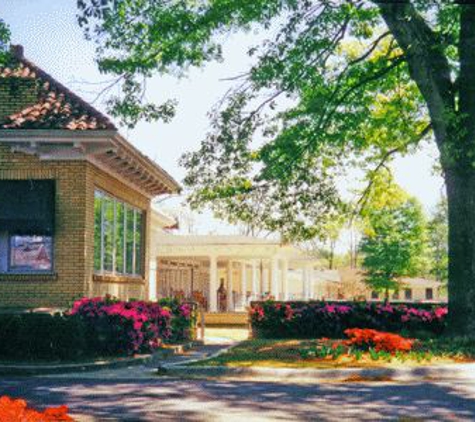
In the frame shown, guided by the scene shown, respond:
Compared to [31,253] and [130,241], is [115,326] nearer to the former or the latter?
[31,253]

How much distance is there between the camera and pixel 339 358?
1528cm

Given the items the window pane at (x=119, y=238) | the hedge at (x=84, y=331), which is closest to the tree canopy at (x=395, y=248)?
the window pane at (x=119, y=238)

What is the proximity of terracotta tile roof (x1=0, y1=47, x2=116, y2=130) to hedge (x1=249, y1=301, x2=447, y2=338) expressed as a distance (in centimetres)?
960

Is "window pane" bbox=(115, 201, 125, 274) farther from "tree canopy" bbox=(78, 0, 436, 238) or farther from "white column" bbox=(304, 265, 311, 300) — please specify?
"white column" bbox=(304, 265, 311, 300)

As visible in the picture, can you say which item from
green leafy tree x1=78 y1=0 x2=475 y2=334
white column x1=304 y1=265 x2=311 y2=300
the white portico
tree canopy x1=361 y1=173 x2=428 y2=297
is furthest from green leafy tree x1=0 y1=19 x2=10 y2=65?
tree canopy x1=361 y1=173 x2=428 y2=297

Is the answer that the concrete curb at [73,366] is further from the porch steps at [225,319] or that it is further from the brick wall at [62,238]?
the porch steps at [225,319]

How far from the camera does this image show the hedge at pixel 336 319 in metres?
23.7

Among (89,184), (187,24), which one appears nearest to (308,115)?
(187,24)

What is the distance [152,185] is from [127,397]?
44.6ft

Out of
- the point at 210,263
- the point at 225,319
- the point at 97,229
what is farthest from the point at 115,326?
the point at 210,263

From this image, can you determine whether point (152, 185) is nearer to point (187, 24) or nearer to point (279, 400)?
point (187, 24)

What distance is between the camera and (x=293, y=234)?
24.1 meters

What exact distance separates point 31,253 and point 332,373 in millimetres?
8133

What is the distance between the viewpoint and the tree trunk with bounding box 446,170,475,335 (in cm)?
1827
